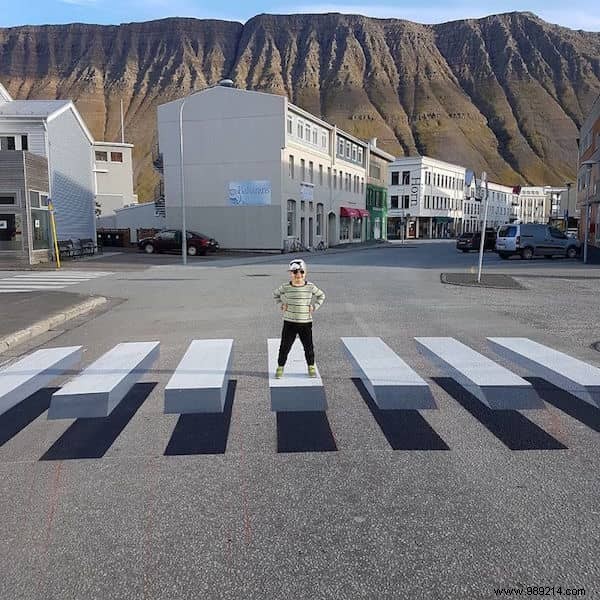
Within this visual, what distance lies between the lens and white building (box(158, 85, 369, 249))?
1537 inches

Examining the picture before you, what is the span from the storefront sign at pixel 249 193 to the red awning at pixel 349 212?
13.5m

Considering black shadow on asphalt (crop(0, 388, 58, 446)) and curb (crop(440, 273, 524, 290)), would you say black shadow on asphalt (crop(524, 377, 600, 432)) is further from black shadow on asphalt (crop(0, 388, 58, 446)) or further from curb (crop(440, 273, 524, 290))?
curb (crop(440, 273, 524, 290))

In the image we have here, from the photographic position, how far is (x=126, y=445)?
467 cm

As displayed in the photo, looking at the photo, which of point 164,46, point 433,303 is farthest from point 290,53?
point 433,303

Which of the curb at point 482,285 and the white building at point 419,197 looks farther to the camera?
the white building at point 419,197

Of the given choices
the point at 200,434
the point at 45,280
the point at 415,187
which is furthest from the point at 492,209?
the point at 200,434

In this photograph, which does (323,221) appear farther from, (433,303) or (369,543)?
(369,543)

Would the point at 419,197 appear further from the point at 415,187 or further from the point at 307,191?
the point at 307,191

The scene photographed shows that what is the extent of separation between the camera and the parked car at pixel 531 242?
3105 centimetres

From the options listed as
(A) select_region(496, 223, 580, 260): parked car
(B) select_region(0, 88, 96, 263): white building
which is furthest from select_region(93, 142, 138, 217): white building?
(A) select_region(496, 223, 580, 260): parked car

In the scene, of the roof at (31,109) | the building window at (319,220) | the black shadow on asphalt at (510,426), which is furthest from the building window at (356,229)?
the black shadow on asphalt at (510,426)

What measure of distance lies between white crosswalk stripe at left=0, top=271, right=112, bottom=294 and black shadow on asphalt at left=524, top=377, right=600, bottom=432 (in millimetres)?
13838

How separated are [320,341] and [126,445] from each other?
4.47m

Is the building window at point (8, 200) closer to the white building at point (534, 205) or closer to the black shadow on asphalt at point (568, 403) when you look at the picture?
the black shadow on asphalt at point (568, 403)
